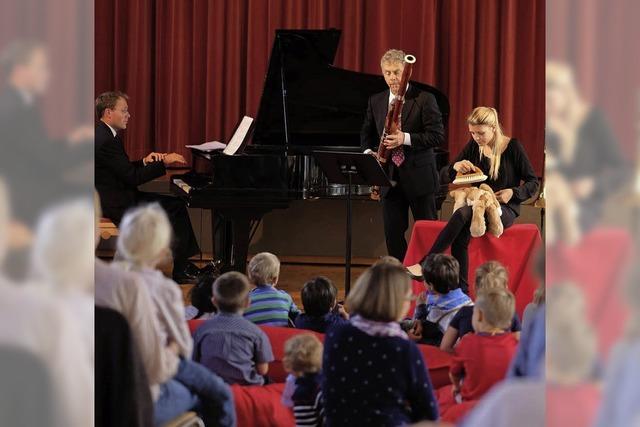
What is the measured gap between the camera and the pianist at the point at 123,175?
5363mm

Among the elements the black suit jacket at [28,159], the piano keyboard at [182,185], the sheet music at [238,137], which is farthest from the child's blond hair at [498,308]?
the sheet music at [238,137]

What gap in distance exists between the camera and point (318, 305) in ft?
11.5

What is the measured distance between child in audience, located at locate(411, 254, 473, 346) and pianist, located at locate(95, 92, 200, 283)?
1.69 meters

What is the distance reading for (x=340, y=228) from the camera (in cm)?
762

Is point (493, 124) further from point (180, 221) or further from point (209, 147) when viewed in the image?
point (209, 147)

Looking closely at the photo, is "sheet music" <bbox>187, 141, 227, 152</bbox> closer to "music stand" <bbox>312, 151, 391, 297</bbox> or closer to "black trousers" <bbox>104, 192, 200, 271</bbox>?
"black trousers" <bbox>104, 192, 200, 271</bbox>

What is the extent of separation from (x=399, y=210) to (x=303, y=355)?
248 centimetres

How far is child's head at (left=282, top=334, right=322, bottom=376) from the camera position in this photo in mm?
2857

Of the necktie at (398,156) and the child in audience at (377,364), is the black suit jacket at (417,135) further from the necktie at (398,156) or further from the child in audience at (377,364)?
the child in audience at (377,364)

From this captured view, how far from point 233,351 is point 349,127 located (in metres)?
3.59

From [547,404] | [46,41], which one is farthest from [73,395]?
[547,404]

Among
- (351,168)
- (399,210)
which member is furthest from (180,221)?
(351,168)

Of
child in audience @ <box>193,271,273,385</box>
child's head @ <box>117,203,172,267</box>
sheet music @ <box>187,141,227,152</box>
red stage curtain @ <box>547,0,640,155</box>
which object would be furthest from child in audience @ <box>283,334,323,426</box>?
sheet music @ <box>187,141,227,152</box>

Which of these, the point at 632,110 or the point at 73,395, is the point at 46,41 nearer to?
the point at 73,395
